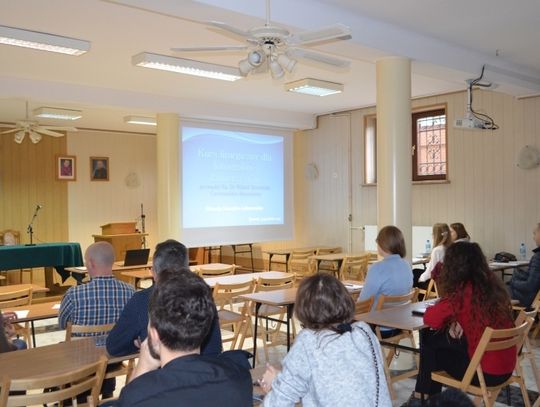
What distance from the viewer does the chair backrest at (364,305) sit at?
4035 millimetres

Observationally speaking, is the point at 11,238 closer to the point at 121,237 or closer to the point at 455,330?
the point at 121,237

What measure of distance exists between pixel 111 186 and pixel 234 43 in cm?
720

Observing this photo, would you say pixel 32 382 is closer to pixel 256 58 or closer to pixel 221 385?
pixel 221 385

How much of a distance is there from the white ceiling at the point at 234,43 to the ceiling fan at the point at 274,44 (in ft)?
0.98

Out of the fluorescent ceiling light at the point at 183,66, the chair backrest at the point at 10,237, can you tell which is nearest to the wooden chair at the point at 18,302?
the fluorescent ceiling light at the point at 183,66

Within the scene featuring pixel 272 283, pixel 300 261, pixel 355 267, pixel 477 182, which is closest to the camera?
pixel 272 283

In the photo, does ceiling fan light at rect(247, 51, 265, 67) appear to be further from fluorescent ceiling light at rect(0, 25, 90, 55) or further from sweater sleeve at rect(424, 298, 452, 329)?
fluorescent ceiling light at rect(0, 25, 90, 55)

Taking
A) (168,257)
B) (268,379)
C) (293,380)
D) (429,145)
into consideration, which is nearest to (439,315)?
(268,379)

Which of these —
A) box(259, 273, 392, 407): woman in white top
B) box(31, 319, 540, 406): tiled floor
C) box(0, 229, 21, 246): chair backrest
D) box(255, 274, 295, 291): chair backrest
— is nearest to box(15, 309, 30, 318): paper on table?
box(31, 319, 540, 406): tiled floor

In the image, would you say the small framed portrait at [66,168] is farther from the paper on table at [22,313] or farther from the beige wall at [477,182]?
the paper on table at [22,313]

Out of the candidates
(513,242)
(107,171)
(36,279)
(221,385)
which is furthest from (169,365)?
(107,171)

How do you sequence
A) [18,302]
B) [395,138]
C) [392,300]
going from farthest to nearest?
1. [395,138]
2. [18,302]
3. [392,300]

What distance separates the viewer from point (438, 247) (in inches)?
249

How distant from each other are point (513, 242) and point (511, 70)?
2483 mm
